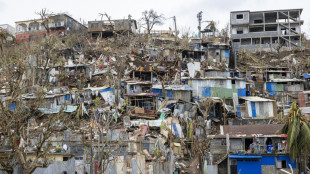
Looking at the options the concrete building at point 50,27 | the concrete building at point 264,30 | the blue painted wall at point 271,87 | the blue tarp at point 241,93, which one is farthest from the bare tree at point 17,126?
the concrete building at point 264,30

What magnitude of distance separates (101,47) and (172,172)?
Answer: 27.4 metres

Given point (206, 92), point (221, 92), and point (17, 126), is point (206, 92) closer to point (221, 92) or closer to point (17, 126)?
point (221, 92)

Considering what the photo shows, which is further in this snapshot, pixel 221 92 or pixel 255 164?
pixel 221 92

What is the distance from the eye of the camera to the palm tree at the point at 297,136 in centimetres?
1762

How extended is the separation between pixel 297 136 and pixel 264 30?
3000 centimetres

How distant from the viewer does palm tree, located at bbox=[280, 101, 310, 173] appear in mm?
17625

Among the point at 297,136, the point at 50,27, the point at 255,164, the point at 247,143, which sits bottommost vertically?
the point at 255,164

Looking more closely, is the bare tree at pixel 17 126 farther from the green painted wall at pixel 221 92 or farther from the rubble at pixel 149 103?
the green painted wall at pixel 221 92

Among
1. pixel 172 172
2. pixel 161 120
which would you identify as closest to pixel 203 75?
pixel 161 120

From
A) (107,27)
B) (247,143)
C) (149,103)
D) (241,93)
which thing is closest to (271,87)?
(241,93)

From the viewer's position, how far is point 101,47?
3962 centimetres

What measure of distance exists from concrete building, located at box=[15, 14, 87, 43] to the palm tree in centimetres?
3757

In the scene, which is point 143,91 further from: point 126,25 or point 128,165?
point 126,25

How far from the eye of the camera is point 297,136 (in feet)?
59.1
